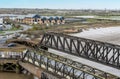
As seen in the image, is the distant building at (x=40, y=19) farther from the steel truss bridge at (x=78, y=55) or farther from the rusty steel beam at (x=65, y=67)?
the rusty steel beam at (x=65, y=67)

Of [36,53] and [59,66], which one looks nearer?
[59,66]

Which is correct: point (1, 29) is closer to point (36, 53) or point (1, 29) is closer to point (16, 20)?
point (16, 20)

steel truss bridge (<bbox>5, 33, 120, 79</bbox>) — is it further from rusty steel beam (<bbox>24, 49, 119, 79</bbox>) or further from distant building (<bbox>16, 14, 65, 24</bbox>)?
distant building (<bbox>16, 14, 65, 24</bbox>)

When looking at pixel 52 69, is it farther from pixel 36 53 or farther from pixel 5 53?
pixel 5 53

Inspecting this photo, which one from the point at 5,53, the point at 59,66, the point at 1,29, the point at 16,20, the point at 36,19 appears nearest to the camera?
the point at 59,66

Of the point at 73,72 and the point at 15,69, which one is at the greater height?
the point at 73,72

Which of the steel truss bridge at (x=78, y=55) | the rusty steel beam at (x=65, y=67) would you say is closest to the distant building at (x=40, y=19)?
the steel truss bridge at (x=78, y=55)

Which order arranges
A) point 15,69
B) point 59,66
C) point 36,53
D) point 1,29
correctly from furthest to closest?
1. point 1,29
2. point 15,69
3. point 36,53
4. point 59,66

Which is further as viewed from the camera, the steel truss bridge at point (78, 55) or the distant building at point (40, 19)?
the distant building at point (40, 19)

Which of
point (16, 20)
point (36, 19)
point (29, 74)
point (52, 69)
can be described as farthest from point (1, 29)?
point (52, 69)
